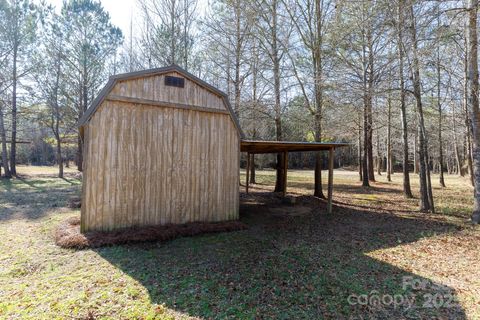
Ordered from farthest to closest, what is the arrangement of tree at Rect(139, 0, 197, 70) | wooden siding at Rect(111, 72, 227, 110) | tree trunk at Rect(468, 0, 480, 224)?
tree at Rect(139, 0, 197, 70) < tree trunk at Rect(468, 0, 480, 224) < wooden siding at Rect(111, 72, 227, 110)

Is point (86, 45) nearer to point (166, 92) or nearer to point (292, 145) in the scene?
point (166, 92)

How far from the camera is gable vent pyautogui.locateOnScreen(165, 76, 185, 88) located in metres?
6.25

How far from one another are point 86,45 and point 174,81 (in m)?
13.0

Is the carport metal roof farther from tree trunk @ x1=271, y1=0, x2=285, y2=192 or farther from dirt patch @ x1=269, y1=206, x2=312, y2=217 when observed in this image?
tree trunk @ x1=271, y1=0, x2=285, y2=192

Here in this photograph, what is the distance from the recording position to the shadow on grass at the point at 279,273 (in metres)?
3.13

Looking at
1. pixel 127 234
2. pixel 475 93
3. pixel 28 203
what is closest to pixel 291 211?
pixel 127 234

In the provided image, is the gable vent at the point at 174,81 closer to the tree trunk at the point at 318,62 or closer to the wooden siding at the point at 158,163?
the wooden siding at the point at 158,163

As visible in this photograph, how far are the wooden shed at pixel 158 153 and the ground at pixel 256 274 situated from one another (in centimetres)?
103

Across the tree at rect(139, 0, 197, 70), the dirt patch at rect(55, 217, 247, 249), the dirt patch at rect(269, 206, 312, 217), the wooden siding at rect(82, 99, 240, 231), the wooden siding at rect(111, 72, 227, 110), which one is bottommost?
the dirt patch at rect(269, 206, 312, 217)

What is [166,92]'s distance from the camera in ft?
20.5

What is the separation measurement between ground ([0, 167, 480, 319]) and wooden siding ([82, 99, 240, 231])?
1029 millimetres

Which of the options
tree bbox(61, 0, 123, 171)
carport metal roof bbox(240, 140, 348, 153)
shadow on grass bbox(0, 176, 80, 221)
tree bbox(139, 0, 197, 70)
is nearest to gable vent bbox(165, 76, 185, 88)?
carport metal roof bbox(240, 140, 348, 153)

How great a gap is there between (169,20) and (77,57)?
705cm

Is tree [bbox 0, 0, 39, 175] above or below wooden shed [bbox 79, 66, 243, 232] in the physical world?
above
